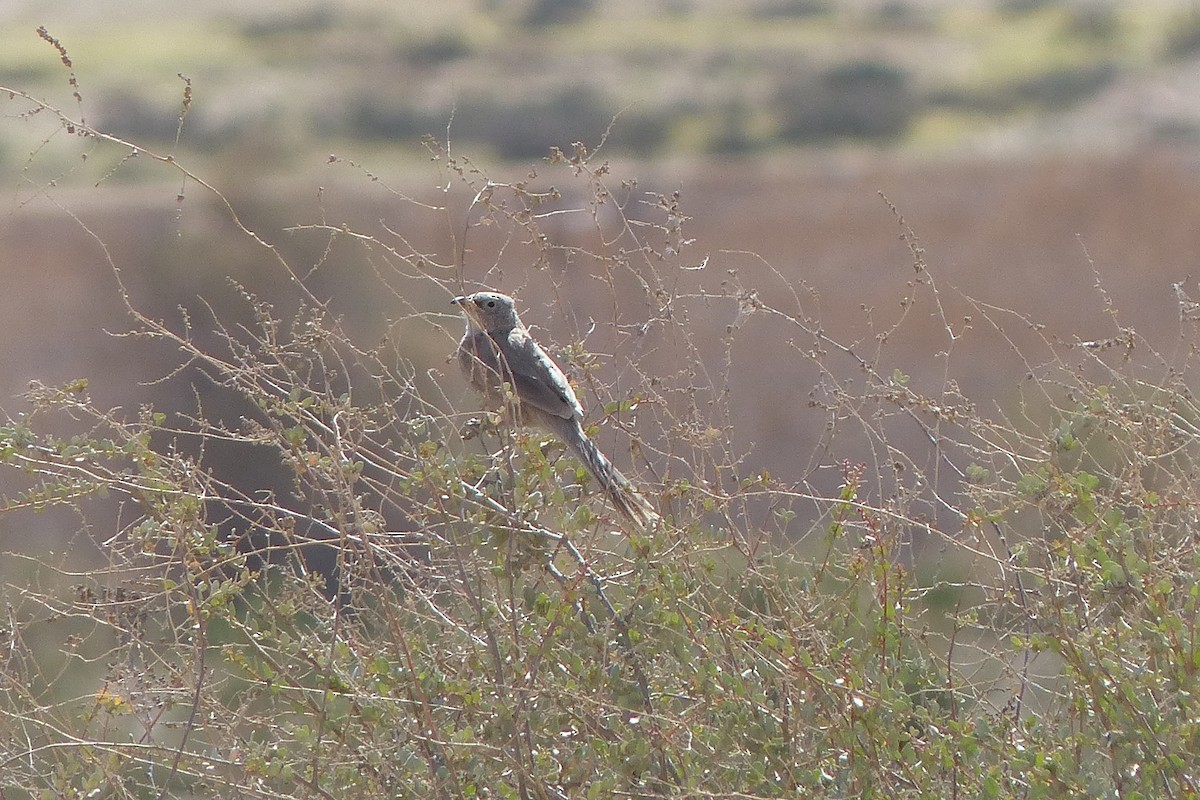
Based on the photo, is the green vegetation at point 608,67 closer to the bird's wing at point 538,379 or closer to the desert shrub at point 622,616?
the bird's wing at point 538,379

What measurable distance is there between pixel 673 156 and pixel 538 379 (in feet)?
117

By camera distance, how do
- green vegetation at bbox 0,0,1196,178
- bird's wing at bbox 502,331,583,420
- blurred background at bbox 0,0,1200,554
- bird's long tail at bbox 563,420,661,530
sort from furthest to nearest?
1. green vegetation at bbox 0,0,1196,178
2. blurred background at bbox 0,0,1200,554
3. bird's wing at bbox 502,331,583,420
4. bird's long tail at bbox 563,420,661,530

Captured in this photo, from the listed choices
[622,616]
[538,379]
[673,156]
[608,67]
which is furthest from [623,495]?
[608,67]

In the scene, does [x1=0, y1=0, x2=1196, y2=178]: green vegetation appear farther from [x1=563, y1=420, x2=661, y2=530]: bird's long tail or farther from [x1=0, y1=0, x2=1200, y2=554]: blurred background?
[x1=563, y1=420, x2=661, y2=530]: bird's long tail

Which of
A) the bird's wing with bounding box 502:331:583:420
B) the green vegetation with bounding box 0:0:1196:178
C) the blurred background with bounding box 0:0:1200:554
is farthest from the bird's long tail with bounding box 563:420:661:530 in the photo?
the green vegetation with bounding box 0:0:1196:178

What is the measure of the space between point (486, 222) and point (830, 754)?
154 cm

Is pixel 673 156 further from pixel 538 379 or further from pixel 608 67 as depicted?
pixel 538 379

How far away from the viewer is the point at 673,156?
1628 inches

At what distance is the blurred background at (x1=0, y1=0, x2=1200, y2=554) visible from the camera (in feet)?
53.5

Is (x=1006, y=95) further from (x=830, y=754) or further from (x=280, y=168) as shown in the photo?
(x=830, y=754)

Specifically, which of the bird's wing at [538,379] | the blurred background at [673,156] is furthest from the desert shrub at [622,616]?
the bird's wing at [538,379]

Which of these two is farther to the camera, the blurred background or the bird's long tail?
the blurred background

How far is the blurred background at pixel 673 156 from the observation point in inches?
642

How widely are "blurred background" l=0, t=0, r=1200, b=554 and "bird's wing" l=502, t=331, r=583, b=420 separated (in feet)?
0.89
